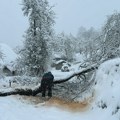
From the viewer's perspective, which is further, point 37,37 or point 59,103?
point 37,37

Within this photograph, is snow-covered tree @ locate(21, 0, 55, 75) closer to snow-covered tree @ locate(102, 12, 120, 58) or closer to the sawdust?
snow-covered tree @ locate(102, 12, 120, 58)

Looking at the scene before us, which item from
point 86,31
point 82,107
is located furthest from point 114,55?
point 86,31

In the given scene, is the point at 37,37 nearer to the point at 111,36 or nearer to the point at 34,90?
the point at 111,36

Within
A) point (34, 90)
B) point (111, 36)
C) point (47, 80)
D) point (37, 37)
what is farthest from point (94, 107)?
point (37, 37)

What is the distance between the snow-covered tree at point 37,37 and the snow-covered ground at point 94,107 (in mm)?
16093

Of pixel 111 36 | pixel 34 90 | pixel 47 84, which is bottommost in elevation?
pixel 34 90

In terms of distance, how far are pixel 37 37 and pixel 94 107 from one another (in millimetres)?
19043

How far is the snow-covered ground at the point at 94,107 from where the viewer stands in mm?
14047

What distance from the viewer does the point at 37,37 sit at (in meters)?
34.0

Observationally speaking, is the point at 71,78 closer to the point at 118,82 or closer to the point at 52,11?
the point at 118,82

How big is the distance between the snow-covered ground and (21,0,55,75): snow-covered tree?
16093 millimetres

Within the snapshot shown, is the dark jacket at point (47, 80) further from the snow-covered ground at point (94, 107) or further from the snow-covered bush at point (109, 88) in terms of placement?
the snow-covered bush at point (109, 88)

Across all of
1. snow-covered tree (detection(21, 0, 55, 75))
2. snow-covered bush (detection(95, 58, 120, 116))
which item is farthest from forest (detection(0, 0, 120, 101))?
snow-covered bush (detection(95, 58, 120, 116))

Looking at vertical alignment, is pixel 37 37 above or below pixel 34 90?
above
